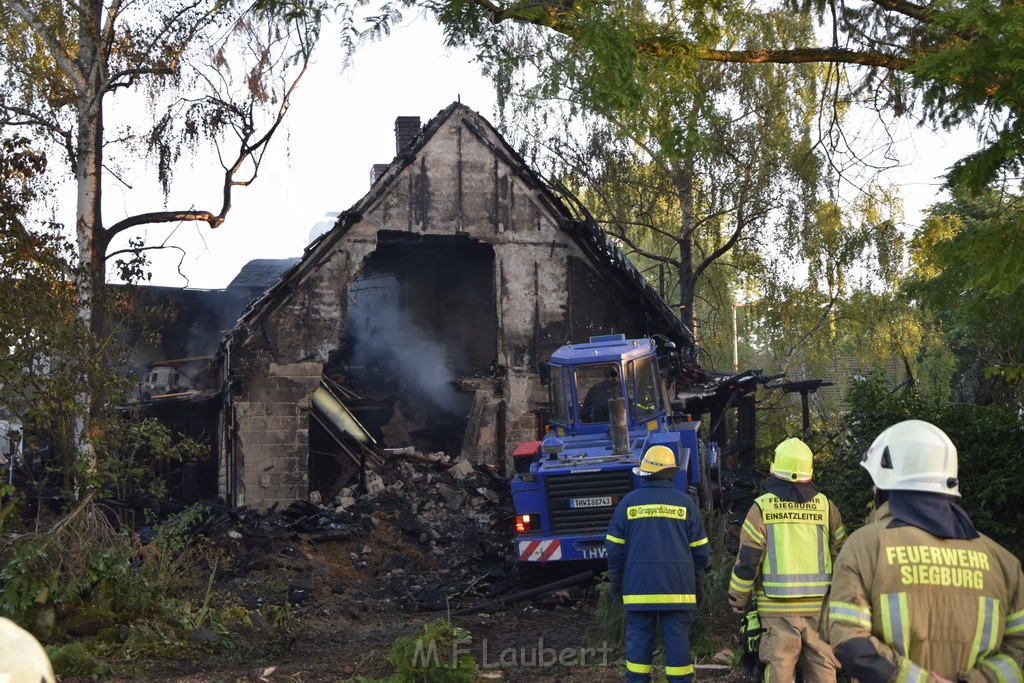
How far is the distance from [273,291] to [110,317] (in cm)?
415

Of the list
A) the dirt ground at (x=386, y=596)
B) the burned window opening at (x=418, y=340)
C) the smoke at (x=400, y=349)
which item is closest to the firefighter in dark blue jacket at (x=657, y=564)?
the dirt ground at (x=386, y=596)

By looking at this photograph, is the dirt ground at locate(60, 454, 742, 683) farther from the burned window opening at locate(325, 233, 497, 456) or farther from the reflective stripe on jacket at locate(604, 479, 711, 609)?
the burned window opening at locate(325, 233, 497, 456)

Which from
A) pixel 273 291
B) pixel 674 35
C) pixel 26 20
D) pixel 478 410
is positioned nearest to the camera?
pixel 674 35

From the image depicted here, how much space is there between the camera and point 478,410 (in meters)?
20.2

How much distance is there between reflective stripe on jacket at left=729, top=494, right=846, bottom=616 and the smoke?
16.4 metres

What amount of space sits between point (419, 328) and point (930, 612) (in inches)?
793

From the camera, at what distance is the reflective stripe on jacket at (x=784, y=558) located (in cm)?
592

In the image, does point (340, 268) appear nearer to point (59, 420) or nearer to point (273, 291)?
point (273, 291)

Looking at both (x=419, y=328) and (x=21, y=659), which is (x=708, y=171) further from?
(x=21, y=659)

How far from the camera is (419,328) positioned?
23.3m

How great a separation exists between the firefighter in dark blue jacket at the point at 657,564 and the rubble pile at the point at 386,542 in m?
6.68

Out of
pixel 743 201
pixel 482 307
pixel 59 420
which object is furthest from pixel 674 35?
pixel 743 201

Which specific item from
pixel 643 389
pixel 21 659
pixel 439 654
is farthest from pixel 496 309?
pixel 21 659

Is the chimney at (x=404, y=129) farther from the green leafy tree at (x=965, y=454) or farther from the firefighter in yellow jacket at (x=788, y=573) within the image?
the firefighter in yellow jacket at (x=788, y=573)
